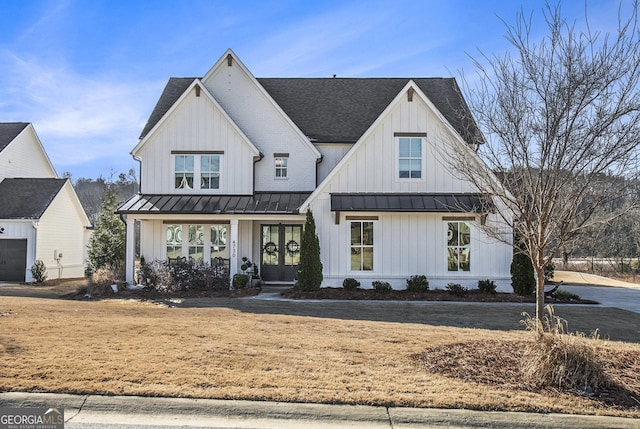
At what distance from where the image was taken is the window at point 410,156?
59.6 ft

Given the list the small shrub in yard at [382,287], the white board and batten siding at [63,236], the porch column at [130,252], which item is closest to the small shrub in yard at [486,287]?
the small shrub in yard at [382,287]

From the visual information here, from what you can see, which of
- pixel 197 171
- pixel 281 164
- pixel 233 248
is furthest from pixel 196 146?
pixel 233 248

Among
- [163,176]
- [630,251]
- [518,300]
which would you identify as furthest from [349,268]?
[630,251]

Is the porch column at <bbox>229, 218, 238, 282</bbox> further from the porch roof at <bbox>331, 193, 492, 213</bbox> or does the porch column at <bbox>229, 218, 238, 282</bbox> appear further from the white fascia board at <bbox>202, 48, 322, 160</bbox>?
the white fascia board at <bbox>202, 48, 322, 160</bbox>

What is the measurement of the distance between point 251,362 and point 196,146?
48.6 ft

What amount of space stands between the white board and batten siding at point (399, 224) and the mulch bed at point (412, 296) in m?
0.76

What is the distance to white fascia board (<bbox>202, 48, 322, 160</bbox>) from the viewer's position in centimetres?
2067

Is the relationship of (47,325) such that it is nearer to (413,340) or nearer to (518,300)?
(413,340)

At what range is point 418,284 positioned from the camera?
17.1 m

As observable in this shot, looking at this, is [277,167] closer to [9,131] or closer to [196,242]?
[196,242]

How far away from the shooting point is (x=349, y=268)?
17.8 metres

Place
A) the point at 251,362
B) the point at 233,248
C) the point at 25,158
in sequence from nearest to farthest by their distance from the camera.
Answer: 1. the point at 251,362
2. the point at 233,248
3. the point at 25,158

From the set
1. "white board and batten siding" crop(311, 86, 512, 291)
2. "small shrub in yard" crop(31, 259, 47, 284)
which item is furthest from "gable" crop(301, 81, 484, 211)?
"small shrub in yard" crop(31, 259, 47, 284)

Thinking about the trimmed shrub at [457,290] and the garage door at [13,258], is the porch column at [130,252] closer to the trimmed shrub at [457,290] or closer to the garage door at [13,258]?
the garage door at [13,258]
